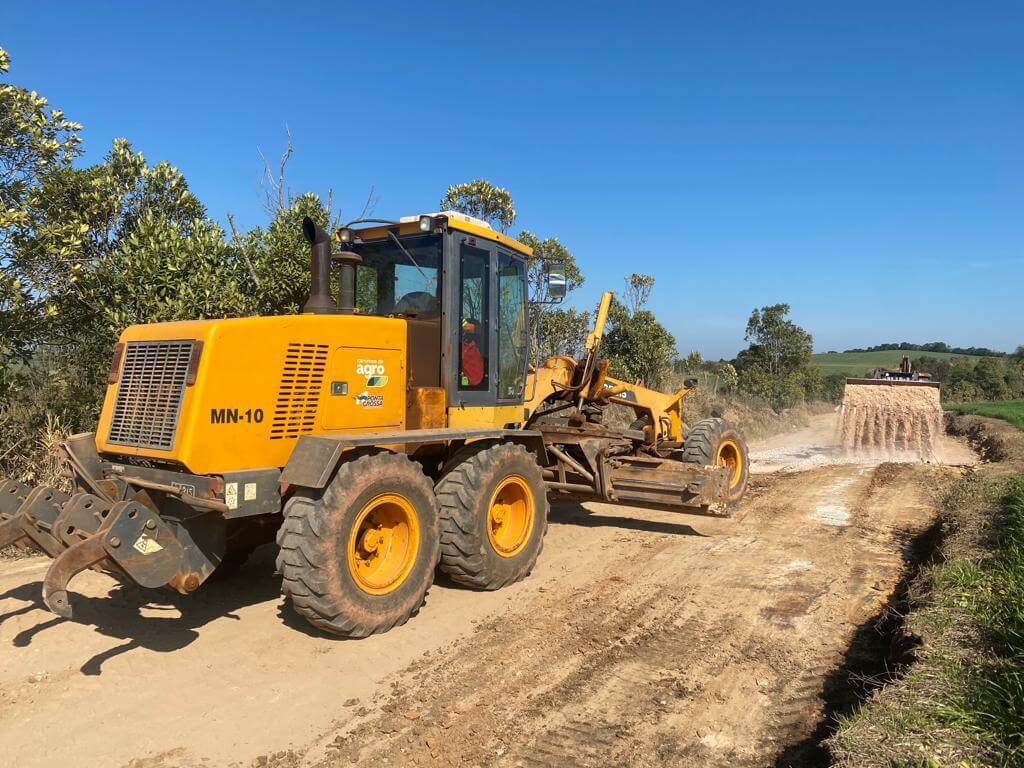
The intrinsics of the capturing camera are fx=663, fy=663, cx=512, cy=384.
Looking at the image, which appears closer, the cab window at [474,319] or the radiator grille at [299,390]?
the radiator grille at [299,390]

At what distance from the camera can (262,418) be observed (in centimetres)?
429

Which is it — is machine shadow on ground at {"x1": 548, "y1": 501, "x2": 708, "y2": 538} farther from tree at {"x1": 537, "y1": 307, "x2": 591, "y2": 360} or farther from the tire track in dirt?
tree at {"x1": 537, "y1": 307, "x2": 591, "y2": 360}

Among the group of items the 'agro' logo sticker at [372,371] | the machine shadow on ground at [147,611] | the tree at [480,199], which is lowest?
the machine shadow on ground at [147,611]

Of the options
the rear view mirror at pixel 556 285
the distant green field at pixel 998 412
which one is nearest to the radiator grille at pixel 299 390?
the rear view mirror at pixel 556 285

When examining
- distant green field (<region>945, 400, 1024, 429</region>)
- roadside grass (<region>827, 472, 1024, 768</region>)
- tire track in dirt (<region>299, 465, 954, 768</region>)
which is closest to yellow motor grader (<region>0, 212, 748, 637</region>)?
tire track in dirt (<region>299, 465, 954, 768</region>)

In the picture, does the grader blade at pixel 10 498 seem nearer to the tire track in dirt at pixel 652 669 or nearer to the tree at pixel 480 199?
the tire track in dirt at pixel 652 669

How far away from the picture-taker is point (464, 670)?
4.00 metres

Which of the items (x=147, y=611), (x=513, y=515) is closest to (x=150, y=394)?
(x=147, y=611)

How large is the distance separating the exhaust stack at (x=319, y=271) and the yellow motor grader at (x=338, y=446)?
0.01 metres

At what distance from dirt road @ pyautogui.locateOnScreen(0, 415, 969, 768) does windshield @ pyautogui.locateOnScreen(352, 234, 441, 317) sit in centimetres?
241

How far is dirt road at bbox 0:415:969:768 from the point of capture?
3221mm

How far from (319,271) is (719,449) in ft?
18.3

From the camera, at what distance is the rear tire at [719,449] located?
26.6 feet

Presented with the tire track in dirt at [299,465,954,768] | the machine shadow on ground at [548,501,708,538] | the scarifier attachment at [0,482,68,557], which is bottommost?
the tire track in dirt at [299,465,954,768]
